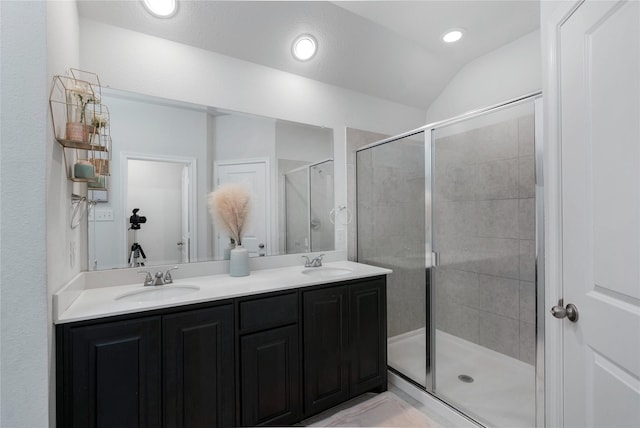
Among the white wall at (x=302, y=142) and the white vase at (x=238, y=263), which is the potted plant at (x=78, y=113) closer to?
the white vase at (x=238, y=263)

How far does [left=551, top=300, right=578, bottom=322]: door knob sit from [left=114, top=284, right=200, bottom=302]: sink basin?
1695 mm

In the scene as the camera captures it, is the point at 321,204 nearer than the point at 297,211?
No

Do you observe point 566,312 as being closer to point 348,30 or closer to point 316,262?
point 316,262

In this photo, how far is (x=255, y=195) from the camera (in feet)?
7.01

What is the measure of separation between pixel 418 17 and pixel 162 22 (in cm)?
179

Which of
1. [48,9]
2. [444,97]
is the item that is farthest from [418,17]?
[48,9]

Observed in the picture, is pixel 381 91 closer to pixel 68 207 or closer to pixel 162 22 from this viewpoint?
pixel 162 22

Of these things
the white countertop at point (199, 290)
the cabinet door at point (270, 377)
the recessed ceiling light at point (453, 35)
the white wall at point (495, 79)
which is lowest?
the cabinet door at point (270, 377)

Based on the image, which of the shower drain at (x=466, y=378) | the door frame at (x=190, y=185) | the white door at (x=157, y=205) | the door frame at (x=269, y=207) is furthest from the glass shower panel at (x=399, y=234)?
the white door at (x=157, y=205)

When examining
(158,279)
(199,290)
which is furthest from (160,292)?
(199,290)

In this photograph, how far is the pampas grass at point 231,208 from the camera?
6.32 ft

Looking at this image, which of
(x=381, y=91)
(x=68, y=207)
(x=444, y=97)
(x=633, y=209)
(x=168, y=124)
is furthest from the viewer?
(x=444, y=97)

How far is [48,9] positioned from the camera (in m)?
1.05

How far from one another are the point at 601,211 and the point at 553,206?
207 mm
